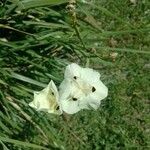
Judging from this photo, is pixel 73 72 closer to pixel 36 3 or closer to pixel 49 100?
pixel 49 100

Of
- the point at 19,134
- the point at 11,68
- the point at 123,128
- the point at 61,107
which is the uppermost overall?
the point at 61,107

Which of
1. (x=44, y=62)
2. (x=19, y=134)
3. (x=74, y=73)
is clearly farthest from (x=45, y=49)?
(x=74, y=73)

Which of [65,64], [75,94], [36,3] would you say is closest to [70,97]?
[75,94]

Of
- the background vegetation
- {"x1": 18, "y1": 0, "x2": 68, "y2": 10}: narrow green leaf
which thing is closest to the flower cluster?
the background vegetation

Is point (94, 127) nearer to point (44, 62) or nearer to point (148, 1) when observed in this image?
point (44, 62)

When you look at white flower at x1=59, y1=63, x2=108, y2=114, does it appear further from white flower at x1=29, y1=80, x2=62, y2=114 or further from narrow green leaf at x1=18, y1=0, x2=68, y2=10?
narrow green leaf at x1=18, y1=0, x2=68, y2=10

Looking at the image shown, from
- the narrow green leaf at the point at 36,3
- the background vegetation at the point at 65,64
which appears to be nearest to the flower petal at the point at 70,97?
the background vegetation at the point at 65,64

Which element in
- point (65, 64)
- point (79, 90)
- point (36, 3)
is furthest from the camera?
point (65, 64)
